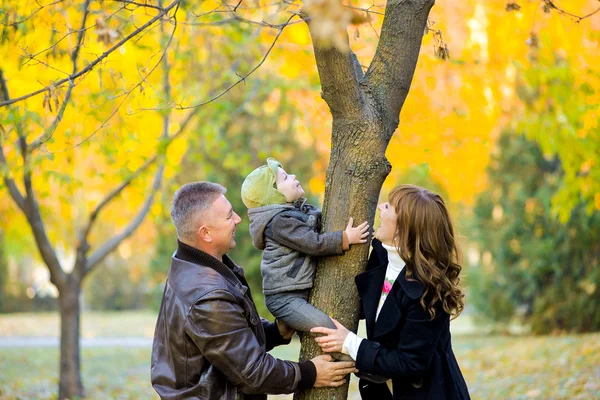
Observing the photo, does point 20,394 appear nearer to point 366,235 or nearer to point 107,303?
point 366,235

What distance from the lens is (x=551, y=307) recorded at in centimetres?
1297

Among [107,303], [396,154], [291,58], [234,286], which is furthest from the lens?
[107,303]

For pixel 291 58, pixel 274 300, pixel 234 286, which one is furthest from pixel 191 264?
pixel 291 58

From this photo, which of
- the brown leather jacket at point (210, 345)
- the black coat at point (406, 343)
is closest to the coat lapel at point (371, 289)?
the black coat at point (406, 343)

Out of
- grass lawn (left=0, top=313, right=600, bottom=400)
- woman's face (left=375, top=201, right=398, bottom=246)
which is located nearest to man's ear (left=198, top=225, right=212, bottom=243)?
woman's face (left=375, top=201, right=398, bottom=246)

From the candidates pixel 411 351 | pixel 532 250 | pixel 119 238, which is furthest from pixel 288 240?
pixel 532 250

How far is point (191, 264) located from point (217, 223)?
235mm

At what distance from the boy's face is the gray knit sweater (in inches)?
3.3

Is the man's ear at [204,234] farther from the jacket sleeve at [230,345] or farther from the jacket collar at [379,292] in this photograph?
the jacket collar at [379,292]

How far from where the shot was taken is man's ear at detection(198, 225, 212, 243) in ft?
10.8

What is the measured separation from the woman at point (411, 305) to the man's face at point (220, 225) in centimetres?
62

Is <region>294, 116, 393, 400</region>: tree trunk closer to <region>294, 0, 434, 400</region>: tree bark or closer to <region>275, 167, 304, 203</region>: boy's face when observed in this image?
<region>294, 0, 434, 400</region>: tree bark

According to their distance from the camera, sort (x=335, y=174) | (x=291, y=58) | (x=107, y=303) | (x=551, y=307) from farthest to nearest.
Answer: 1. (x=107, y=303)
2. (x=551, y=307)
3. (x=291, y=58)
4. (x=335, y=174)

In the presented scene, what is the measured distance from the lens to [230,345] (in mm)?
3029
